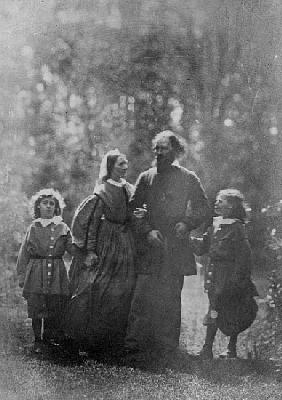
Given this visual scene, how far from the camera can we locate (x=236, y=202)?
3.75 metres

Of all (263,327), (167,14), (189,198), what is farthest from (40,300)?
(167,14)

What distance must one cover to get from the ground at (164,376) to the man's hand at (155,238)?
310 mm

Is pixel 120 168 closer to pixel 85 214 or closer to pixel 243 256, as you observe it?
pixel 85 214

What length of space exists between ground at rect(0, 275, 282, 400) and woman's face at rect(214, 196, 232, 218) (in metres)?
0.44

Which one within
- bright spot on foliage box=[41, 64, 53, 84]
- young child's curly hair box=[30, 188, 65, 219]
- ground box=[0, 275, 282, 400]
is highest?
bright spot on foliage box=[41, 64, 53, 84]

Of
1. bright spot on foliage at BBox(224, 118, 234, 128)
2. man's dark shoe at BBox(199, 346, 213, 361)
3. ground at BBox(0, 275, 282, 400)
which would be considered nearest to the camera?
ground at BBox(0, 275, 282, 400)

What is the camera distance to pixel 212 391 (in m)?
3.56

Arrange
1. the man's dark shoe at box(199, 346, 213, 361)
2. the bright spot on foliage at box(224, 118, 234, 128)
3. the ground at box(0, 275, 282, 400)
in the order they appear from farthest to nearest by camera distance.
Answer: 1. the bright spot on foliage at box(224, 118, 234, 128)
2. the man's dark shoe at box(199, 346, 213, 361)
3. the ground at box(0, 275, 282, 400)

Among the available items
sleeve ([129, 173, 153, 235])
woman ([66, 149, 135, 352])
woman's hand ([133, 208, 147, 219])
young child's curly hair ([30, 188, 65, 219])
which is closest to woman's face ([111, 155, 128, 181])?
woman ([66, 149, 135, 352])

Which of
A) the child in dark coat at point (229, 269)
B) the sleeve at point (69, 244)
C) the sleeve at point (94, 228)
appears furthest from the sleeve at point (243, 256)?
the sleeve at point (69, 244)

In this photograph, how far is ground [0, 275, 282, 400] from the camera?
3533mm

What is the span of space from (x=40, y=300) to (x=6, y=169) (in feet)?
2.98

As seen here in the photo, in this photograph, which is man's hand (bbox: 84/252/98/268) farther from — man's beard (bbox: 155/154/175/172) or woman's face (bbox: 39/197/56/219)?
man's beard (bbox: 155/154/175/172)

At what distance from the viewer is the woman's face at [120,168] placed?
3807mm
